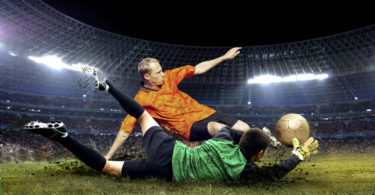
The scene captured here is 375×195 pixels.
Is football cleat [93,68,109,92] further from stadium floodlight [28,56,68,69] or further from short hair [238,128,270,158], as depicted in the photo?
stadium floodlight [28,56,68,69]

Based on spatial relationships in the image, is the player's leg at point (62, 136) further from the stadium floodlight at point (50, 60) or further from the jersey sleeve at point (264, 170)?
the stadium floodlight at point (50, 60)

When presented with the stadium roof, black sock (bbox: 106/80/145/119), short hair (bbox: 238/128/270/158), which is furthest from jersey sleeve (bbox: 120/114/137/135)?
the stadium roof

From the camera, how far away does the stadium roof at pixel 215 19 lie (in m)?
16.9

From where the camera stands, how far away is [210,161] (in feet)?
14.7

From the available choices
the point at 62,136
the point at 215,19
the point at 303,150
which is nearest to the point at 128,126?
the point at 62,136

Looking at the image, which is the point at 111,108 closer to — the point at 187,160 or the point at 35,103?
the point at 35,103

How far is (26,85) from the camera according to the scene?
2797 centimetres

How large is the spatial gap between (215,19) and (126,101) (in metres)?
15.3

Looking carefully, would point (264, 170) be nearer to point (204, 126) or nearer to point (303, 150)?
point (303, 150)

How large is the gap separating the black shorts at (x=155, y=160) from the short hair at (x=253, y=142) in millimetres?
1244

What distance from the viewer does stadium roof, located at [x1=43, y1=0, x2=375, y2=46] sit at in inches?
667

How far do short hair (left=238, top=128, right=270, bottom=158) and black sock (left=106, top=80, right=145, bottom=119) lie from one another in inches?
75.5

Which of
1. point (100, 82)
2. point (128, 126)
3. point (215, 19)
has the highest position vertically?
point (215, 19)

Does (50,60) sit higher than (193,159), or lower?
lower
